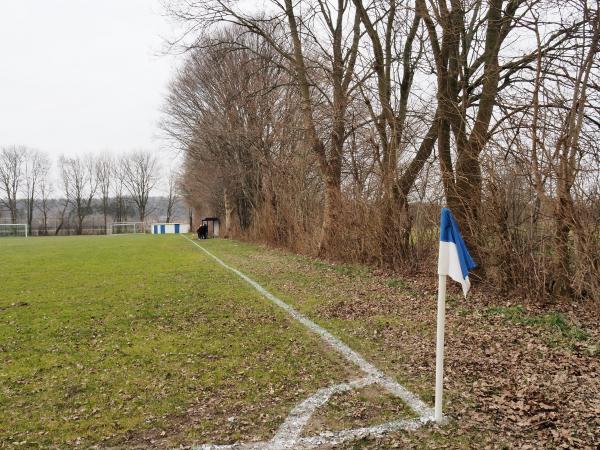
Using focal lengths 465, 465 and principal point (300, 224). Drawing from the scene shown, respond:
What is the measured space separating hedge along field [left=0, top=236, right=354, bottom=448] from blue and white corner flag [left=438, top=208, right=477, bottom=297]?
6.13ft

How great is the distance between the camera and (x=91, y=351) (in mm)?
6016

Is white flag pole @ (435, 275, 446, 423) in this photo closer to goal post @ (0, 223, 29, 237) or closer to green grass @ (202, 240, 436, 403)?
green grass @ (202, 240, 436, 403)

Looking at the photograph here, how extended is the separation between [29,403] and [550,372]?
5.11 metres

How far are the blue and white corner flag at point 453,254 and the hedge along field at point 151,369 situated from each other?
187 cm

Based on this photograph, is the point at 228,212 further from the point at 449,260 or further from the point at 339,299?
the point at 449,260

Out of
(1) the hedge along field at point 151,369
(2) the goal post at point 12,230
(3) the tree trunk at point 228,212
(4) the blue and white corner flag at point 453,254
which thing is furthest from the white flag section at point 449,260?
(2) the goal post at point 12,230

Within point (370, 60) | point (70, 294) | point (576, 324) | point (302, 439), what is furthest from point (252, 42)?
point (302, 439)

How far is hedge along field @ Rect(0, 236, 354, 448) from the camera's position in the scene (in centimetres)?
387

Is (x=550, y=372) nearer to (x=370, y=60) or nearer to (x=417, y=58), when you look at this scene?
(x=417, y=58)

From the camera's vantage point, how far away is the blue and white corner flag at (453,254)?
12.0 feet

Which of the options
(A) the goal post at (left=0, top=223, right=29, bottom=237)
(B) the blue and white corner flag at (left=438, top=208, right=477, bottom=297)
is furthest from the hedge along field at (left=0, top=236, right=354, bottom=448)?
(A) the goal post at (left=0, top=223, right=29, bottom=237)

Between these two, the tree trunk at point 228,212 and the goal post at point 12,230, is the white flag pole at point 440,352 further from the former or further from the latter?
the goal post at point 12,230

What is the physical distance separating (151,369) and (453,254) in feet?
11.8

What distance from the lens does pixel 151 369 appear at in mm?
5293
